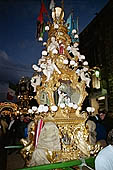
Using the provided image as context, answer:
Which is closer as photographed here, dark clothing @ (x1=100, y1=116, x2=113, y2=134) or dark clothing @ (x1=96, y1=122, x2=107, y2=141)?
dark clothing @ (x1=96, y1=122, x2=107, y2=141)

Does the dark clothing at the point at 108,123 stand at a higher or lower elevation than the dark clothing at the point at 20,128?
higher

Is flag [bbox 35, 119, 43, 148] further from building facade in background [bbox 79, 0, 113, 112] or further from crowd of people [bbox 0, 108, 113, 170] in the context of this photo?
building facade in background [bbox 79, 0, 113, 112]

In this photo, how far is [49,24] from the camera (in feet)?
18.5

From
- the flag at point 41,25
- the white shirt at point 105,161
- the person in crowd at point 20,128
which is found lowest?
the person in crowd at point 20,128

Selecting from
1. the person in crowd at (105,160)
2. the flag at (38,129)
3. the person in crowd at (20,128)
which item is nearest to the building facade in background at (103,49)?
the person in crowd at (20,128)

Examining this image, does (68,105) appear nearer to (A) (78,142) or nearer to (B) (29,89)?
(A) (78,142)

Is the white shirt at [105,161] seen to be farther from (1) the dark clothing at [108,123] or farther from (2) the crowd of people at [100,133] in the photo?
(1) the dark clothing at [108,123]

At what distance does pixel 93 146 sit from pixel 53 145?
4.42 feet


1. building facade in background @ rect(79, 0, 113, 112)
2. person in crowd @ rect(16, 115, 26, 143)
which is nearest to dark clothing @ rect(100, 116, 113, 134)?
person in crowd @ rect(16, 115, 26, 143)

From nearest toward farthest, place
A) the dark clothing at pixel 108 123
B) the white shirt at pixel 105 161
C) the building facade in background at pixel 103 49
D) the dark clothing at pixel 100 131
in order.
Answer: the white shirt at pixel 105 161
the dark clothing at pixel 100 131
the dark clothing at pixel 108 123
the building facade in background at pixel 103 49

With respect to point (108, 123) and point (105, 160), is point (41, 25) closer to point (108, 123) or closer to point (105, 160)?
point (108, 123)

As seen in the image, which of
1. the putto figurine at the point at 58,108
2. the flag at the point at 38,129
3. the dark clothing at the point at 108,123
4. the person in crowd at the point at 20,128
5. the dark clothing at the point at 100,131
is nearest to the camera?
the putto figurine at the point at 58,108

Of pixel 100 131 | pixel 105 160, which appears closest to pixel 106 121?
pixel 100 131

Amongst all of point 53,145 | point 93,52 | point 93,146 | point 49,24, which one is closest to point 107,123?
point 93,146
